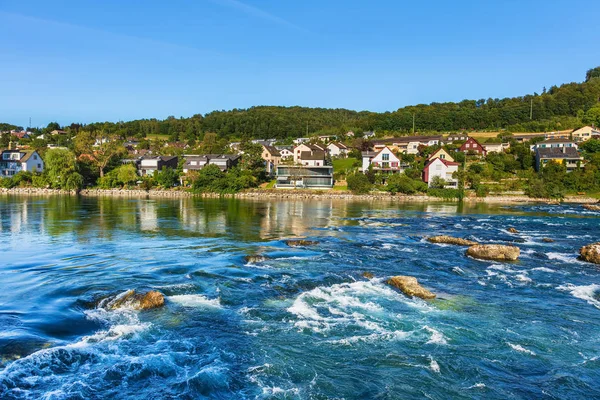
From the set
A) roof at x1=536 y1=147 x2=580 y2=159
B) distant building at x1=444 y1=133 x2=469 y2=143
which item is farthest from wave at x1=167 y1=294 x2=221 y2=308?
distant building at x1=444 y1=133 x2=469 y2=143

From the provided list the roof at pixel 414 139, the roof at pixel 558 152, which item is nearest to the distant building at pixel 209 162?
the roof at pixel 414 139

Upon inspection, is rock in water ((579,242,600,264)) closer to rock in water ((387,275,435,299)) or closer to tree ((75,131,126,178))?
rock in water ((387,275,435,299))

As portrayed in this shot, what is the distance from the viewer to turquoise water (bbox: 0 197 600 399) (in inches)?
334

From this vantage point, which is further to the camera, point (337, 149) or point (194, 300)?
point (337, 149)

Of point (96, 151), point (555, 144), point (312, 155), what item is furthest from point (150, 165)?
Result: point (555, 144)

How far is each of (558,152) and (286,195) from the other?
41.9m

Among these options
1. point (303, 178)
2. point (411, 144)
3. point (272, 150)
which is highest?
point (411, 144)

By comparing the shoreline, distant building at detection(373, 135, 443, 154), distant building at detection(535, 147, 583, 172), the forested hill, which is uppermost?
the forested hill

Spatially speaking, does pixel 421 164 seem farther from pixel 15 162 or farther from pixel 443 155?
pixel 15 162

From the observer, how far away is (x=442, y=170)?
2472 inches

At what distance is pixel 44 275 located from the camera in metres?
16.5

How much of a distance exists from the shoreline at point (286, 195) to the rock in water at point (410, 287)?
139 feet

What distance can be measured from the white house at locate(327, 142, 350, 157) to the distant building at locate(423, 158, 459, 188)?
24.7 m

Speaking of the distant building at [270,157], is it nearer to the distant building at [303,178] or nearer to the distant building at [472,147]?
the distant building at [303,178]
